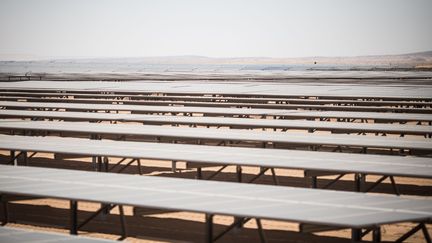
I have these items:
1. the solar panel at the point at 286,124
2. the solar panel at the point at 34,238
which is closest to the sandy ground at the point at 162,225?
the solar panel at the point at 286,124

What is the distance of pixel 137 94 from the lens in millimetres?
17719

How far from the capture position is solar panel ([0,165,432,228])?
353 centimetres

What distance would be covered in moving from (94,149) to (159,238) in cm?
158

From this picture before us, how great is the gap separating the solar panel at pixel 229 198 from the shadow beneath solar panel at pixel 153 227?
1.04 metres

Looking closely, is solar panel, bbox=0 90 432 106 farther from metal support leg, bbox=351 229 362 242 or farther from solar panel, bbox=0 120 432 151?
metal support leg, bbox=351 229 362 242

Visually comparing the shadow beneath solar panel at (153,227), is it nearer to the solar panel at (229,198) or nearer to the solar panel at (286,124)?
the solar panel at (229,198)

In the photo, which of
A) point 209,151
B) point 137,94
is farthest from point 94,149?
point 137,94

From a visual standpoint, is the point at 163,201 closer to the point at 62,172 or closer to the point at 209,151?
the point at 62,172

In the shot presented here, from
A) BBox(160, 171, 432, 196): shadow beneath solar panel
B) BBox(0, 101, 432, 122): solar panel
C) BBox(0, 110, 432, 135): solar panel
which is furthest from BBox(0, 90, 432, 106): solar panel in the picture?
BBox(160, 171, 432, 196): shadow beneath solar panel

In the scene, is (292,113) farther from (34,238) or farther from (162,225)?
(34,238)

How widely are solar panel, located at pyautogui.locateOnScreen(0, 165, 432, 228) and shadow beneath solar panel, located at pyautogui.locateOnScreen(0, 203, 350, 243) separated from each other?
1043 millimetres

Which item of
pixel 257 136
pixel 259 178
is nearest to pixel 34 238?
pixel 257 136

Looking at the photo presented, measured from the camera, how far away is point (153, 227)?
5.86m

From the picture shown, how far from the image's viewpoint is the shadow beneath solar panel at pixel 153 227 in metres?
5.44
